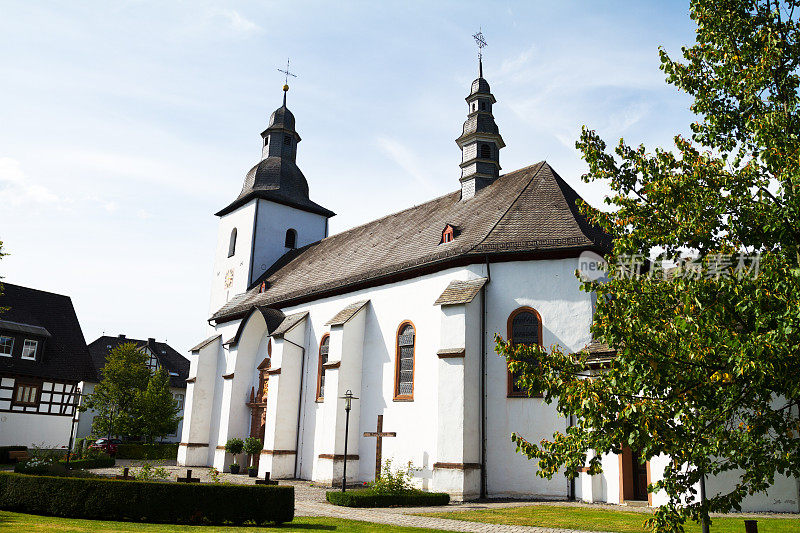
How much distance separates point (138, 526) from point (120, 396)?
3695 cm

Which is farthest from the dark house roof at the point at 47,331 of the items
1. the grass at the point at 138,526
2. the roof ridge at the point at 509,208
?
the roof ridge at the point at 509,208

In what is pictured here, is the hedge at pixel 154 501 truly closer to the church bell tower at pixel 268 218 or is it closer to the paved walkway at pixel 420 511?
the paved walkway at pixel 420 511

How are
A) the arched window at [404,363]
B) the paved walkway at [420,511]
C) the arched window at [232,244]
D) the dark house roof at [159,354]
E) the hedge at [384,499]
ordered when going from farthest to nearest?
the dark house roof at [159,354] < the arched window at [232,244] < the arched window at [404,363] < the hedge at [384,499] < the paved walkway at [420,511]

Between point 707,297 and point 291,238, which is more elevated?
point 291,238

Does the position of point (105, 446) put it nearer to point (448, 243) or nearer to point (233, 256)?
point (233, 256)

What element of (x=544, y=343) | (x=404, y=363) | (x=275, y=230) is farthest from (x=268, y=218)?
(x=544, y=343)

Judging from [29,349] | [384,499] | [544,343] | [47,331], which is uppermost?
[47,331]

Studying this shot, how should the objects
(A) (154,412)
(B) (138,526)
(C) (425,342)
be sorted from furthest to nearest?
(A) (154,412) → (C) (425,342) → (B) (138,526)

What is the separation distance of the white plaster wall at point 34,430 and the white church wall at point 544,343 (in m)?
26.6

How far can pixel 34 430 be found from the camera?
34.0 m

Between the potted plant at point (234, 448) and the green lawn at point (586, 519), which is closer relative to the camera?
the green lawn at point (586, 519)

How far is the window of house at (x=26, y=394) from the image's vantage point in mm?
33781

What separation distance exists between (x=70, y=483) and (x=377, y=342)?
459 inches

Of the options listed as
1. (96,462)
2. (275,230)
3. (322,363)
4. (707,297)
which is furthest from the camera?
(275,230)
